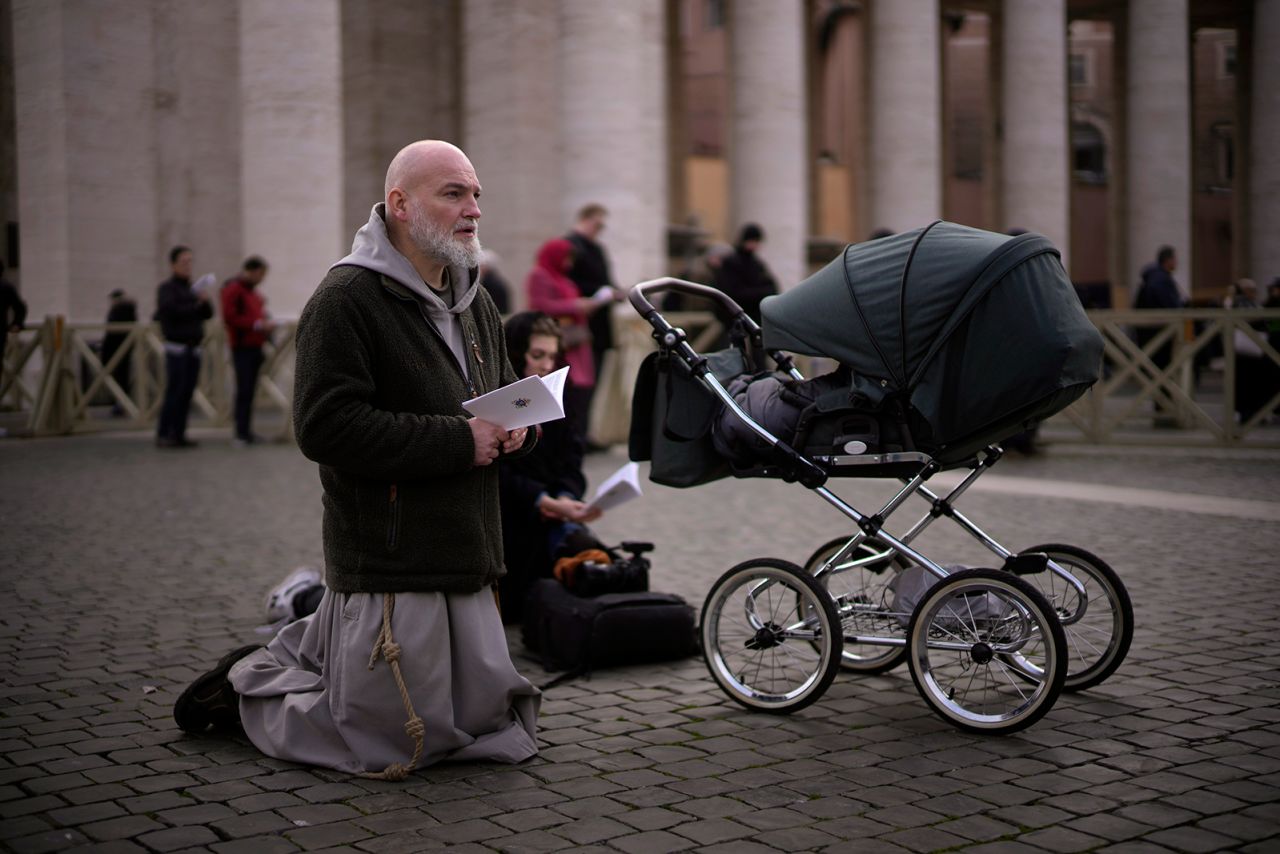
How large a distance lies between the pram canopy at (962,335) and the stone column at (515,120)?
1934cm

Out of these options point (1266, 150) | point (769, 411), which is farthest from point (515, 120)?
point (769, 411)

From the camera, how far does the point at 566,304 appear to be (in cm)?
1280

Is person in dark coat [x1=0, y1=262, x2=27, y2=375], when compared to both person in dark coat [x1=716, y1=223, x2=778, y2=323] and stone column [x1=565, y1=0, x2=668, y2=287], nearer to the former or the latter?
person in dark coat [x1=716, y1=223, x2=778, y2=323]

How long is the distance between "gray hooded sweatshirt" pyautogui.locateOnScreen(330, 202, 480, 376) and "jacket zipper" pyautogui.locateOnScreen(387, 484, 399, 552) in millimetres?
511

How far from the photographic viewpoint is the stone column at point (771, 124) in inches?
938

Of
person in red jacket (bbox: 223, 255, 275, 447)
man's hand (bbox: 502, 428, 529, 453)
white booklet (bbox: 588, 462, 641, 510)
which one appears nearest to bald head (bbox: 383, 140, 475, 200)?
man's hand (bbox: 502, 428, 529, 453)

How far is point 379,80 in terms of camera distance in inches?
1056

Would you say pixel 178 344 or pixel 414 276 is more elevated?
pixel 414 276

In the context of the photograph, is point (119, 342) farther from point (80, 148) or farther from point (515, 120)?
point (515, 120)

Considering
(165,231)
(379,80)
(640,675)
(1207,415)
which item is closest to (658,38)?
(379,80)

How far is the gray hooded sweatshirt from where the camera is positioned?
451 cm

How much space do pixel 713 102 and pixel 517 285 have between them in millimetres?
25976

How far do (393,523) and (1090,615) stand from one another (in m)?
2.70

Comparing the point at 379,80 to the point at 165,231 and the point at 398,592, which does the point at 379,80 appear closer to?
the point at 165,231
